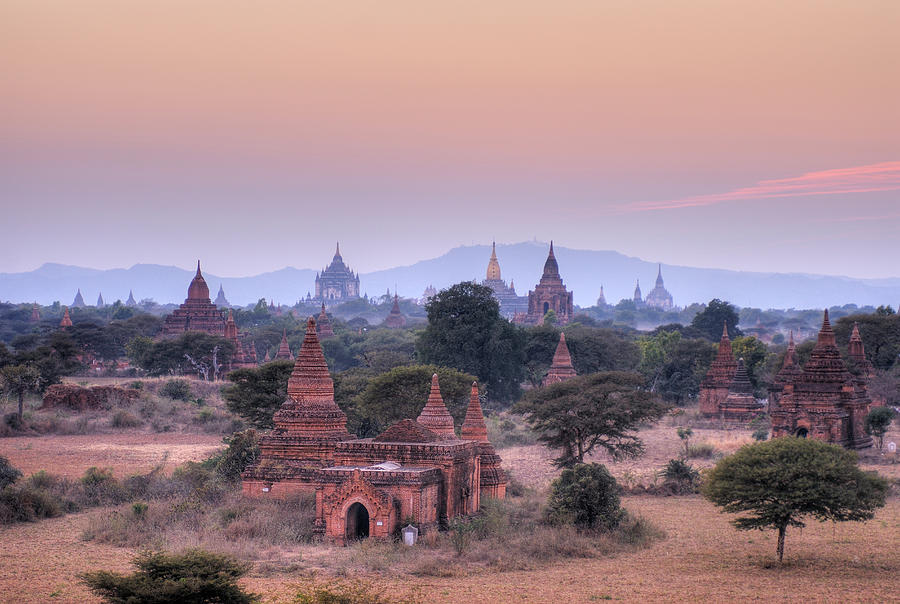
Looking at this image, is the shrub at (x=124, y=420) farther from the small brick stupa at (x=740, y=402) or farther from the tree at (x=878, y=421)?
the tree at (x=878, y=421)

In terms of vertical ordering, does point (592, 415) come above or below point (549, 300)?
below

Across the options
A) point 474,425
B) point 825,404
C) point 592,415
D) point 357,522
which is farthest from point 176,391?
point 357,522

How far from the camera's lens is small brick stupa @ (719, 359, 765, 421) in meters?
55.6

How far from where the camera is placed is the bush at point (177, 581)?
1572cm

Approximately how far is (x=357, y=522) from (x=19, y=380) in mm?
30268

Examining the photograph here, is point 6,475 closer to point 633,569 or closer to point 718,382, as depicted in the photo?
point 633,569

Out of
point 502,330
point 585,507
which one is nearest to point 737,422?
point 502,330

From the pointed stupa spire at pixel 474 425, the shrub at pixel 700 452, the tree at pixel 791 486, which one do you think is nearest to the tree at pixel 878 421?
the shrub at pixel 700 452

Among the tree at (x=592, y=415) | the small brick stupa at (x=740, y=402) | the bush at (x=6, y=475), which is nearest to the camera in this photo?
the bush at (x=6, y=475)

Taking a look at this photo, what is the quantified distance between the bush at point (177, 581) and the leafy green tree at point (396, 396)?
2468 centimetres

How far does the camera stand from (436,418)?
29.6 metres

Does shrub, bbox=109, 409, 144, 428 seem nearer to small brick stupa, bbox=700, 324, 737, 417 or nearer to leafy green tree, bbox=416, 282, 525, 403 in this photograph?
leafy green tree, bbox=416, 282, 525, 403

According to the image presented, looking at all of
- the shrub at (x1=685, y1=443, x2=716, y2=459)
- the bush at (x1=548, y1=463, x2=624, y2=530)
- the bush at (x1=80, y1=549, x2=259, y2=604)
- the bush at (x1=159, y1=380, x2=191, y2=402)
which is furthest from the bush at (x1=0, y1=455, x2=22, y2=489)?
the bush at (x1=159, y1=380, x2=191, y2=402)

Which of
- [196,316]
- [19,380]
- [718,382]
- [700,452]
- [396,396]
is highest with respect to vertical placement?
Answer: [196,316]
